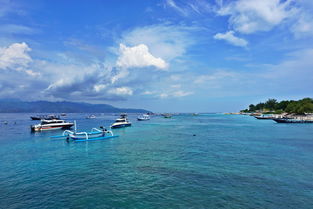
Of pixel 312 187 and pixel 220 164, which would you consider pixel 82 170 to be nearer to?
pixel 220 164

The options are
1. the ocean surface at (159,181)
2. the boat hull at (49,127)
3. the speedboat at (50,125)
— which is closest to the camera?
the ocean surface at (159,181)

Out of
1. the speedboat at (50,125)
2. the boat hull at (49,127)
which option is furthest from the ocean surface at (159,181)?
the speedboat at (50,125)

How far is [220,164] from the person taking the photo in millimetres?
25578

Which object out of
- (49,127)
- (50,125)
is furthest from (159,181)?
(50,125)

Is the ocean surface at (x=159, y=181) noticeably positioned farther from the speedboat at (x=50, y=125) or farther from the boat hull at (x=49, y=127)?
the speedboat at (x=50, y=125)

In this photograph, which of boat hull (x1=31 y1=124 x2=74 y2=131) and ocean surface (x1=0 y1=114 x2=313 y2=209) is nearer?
ocean surface (x1=0 y1=114 x2=313 y2=209)

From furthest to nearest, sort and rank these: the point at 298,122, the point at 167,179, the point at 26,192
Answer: the point at 298,122
the point at 167,179
the point at 26,192

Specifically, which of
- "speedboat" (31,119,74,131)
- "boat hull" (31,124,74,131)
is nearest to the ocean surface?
"boat hull" (31,124,74,131)

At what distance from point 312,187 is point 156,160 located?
17.9 m

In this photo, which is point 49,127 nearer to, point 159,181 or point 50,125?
point 50,125

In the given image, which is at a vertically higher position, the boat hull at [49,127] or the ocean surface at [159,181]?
the boat hull at [49,127]

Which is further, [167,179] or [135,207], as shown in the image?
[167,179]

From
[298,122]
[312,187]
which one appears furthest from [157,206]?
[298,122]

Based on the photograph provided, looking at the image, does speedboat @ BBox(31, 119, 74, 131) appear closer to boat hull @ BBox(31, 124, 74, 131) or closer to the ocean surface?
boat hull @ BBox(31, 124, 74, 131)
